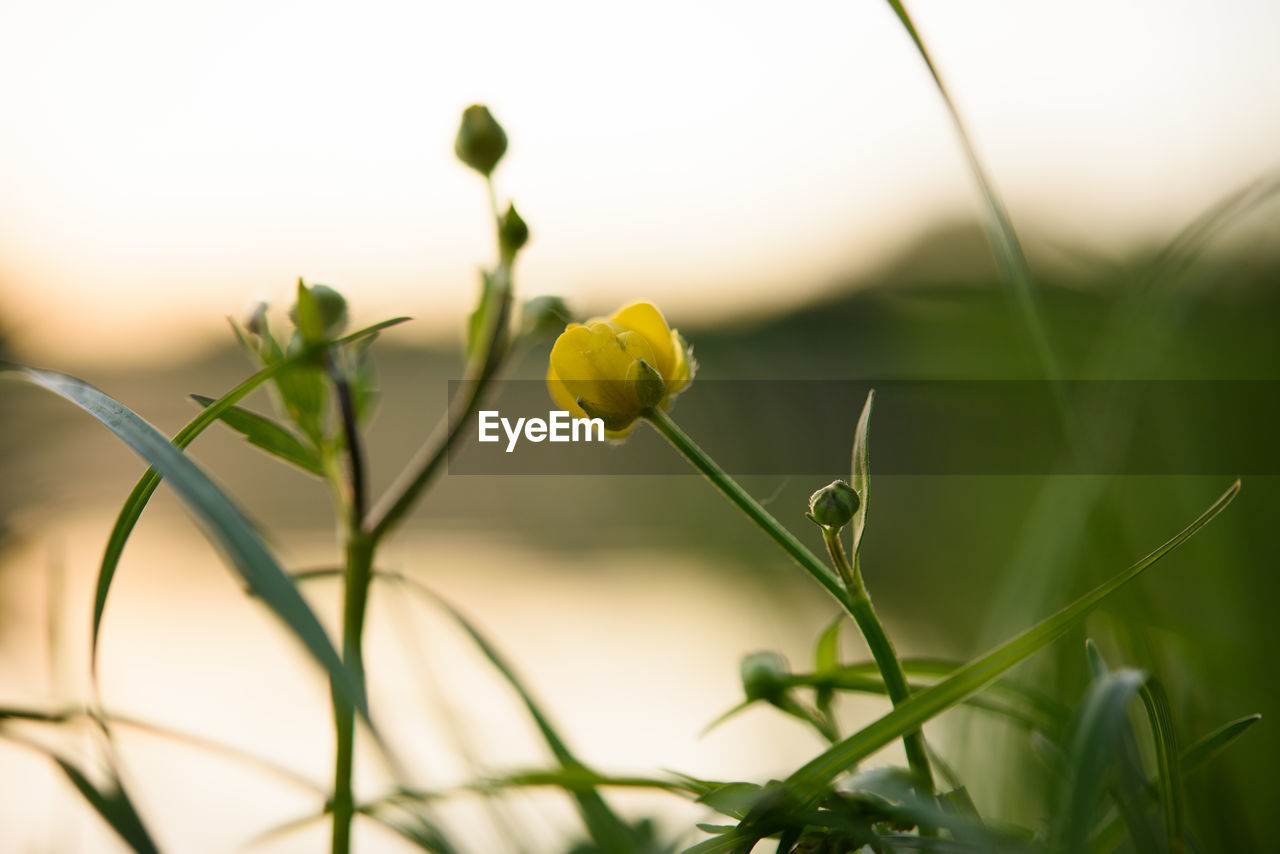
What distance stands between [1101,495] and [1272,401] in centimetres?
45

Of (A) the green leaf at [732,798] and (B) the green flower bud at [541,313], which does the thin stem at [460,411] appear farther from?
(A) the green leaf at [732,798]

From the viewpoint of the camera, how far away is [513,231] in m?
0.28

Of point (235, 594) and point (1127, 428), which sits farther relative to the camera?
point (235, 594)

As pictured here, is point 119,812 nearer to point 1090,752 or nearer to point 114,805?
point 114,805

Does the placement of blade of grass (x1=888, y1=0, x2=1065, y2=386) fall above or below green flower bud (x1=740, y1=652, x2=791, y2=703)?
above

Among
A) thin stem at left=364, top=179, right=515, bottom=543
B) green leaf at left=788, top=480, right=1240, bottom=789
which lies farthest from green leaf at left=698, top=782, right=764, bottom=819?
thin stem at left=364, top=179, right=515, bottom=543

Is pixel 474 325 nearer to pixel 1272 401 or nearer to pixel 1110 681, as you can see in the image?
pixel 1110 681

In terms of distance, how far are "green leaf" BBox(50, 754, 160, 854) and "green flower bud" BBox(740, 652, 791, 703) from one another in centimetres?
13

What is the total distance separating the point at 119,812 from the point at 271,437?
11 centimetres

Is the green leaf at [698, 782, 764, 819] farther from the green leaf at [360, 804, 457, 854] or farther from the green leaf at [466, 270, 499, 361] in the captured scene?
the green leaf at [466, 270, 499, 361]

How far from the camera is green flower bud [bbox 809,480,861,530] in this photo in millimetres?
193

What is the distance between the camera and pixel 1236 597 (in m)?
0.40

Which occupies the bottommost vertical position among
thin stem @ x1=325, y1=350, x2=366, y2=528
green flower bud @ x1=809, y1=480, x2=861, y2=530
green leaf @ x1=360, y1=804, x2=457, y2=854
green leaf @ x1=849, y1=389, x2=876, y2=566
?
green leaf @ x1=360, y1=804, x2=457, y2=854

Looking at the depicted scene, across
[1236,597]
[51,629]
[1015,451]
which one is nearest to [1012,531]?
[1015,451]
